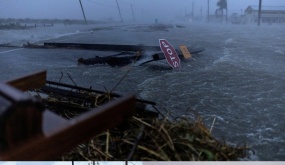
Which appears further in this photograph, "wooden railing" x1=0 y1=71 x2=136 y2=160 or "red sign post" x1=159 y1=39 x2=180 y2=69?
"red sign post" x1=159 y1=39 x2=180 y2=69

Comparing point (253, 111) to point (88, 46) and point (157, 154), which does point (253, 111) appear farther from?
point (88, 46)

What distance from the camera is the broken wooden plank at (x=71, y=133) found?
58cm

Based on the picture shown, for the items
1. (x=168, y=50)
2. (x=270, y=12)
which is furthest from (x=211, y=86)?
(x=270, y=12)

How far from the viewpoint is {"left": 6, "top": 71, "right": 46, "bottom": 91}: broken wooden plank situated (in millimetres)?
736

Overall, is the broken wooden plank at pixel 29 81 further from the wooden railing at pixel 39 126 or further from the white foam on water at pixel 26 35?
the white foam on water at pixel 26 35

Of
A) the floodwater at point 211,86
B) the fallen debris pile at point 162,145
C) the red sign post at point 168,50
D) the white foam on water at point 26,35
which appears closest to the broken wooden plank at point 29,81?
the fallen debris pile at point 162,145

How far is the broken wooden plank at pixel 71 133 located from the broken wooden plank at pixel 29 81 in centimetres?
19

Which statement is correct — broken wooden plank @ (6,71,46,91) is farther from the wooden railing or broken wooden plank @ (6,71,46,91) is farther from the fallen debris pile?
the fallen debris pile

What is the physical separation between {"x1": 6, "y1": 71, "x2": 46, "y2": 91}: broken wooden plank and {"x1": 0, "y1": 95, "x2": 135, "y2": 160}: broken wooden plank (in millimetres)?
192

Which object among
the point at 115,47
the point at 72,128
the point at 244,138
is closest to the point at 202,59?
the point at 115,47

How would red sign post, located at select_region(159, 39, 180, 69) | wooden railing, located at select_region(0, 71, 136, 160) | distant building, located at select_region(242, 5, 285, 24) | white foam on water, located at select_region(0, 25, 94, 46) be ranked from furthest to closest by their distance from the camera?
white foam on water, located at select_region(0, 25, 94, 46)
distant building, located at select_region(242, 5, 285, 24)
red sign post, located at select_region(159, 39, 180, 69)
wooden railing, located at select_region(0, 71, 136, 160)

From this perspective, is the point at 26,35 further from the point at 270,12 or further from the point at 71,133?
the point at 71,133

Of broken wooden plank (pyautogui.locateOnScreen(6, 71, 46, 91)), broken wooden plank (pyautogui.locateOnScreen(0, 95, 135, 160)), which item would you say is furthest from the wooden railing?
broken wooden plank (pyautogui.locateOnScreen(6, 71, 46, 91))

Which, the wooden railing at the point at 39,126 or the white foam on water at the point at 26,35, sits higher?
the wooden railing at the point at 39,126
